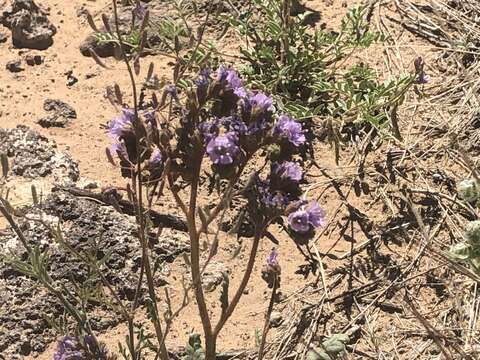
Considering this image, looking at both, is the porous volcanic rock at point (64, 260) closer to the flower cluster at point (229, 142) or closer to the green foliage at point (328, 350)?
the flower cluster at point (229, 142)

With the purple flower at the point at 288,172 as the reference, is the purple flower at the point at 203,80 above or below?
above

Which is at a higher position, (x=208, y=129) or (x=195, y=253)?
(x=208, y=129)

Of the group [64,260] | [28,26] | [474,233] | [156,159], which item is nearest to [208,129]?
[156,159]

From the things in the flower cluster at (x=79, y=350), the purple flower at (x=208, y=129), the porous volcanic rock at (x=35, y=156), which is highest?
the purple flower at (x=208, y=129)

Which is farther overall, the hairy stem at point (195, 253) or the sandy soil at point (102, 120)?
the sandy soil at point (102, 120)

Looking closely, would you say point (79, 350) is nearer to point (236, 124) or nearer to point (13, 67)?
point (236, 124)

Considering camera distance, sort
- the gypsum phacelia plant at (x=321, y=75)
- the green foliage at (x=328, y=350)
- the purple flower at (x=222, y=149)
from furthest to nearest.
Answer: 1. the gypsum phacelia plant at (x=321, y=75)
2. the green foliage at (x=328, y=350)
3. the purple flower at (x=222, y=149)

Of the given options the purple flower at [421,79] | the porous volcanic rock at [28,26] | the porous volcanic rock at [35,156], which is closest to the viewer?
the porous volcanic rock at [35,156]

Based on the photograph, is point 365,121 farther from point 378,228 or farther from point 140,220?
point 140,220

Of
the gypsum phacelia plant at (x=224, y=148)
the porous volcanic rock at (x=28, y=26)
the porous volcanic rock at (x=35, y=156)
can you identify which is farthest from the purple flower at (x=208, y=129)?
the porous volcanic rock at (x=28, y=26)
